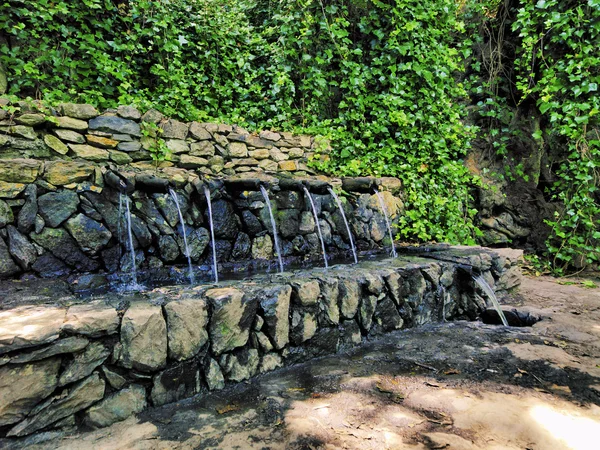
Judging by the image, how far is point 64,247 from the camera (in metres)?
2.69

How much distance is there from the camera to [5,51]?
353 cm

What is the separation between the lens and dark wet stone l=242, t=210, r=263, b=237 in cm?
353

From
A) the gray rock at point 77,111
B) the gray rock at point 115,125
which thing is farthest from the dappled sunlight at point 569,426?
the gray rock at point 77,111

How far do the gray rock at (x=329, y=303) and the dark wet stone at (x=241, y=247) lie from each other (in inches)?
50.2

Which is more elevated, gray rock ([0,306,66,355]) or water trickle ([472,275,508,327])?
gray rock ([0,306,66,355])

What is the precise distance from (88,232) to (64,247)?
212mm

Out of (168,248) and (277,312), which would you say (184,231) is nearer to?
(168,248)

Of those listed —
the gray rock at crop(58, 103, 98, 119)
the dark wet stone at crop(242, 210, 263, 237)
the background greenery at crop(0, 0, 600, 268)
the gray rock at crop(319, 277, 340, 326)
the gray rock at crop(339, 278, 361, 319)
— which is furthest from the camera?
the background greenery at crop(0, 0, 600, 268)

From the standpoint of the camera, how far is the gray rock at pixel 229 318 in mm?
1967

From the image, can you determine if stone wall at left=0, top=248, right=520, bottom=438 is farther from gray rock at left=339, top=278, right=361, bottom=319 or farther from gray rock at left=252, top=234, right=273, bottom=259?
gray rock at left=252, top=234, right=273, bottom=259

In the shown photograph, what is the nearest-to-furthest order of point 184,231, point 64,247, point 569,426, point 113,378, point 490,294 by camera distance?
1. point 569,426
2. point 113,378
3. point 64,247
4. point 184,231
5. point 490,294

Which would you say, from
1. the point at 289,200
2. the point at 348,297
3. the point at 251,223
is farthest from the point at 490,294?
the point at 251,223

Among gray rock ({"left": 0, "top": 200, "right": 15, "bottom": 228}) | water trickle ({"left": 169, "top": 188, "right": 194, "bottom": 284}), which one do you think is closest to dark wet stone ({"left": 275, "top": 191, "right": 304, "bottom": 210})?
water trickle ({"left": 169, "top": 188, "right": 194, "bottom": 284})

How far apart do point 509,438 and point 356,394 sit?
0.76 meters
